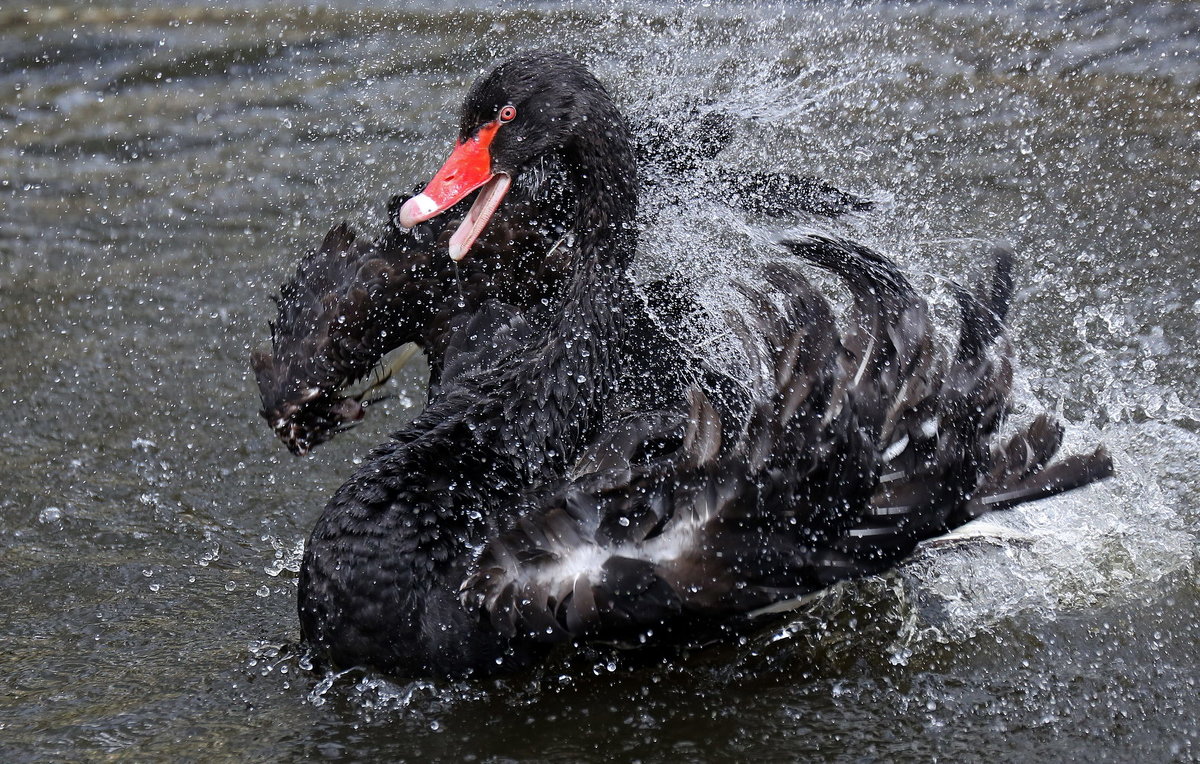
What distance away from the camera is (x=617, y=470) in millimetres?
3188

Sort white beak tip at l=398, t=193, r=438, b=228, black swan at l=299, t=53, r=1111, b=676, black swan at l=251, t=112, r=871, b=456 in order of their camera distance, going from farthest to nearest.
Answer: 1. black swan at l=251, t=112, r=871, b=456
2. white beak tip at l=398, t=193, r=438, b=228
3. black swan at l=299, t=53, r=1111, b=676

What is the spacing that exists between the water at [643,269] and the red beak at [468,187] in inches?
21.5

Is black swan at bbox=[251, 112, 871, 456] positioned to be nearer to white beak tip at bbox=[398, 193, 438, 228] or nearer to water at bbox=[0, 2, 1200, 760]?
water at bbox=[0, 2, 1200, 760]

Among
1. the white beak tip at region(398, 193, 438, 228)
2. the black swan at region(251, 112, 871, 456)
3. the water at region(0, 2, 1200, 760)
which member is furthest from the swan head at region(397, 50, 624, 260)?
the water at region(0, 2, 1200, 760)

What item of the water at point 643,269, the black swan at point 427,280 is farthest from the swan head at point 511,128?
the water at point 643,269

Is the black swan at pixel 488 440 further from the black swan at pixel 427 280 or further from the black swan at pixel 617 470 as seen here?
the black swan at pixel 427 280

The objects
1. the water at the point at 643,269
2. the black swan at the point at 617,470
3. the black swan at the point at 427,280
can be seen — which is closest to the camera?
the black swan at the point at 617,470

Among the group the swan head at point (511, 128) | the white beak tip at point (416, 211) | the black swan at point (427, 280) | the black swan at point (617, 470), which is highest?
the swan head at point (511, 128)

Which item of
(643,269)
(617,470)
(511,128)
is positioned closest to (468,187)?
(511,128)

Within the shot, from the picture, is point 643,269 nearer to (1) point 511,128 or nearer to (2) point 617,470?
(1) point 511,128

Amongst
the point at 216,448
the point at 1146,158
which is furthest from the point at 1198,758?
the point at 1146,158

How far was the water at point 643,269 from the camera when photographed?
317 centimetres

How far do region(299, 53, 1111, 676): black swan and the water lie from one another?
10.3 inches

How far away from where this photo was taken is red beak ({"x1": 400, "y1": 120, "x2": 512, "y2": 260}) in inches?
144
